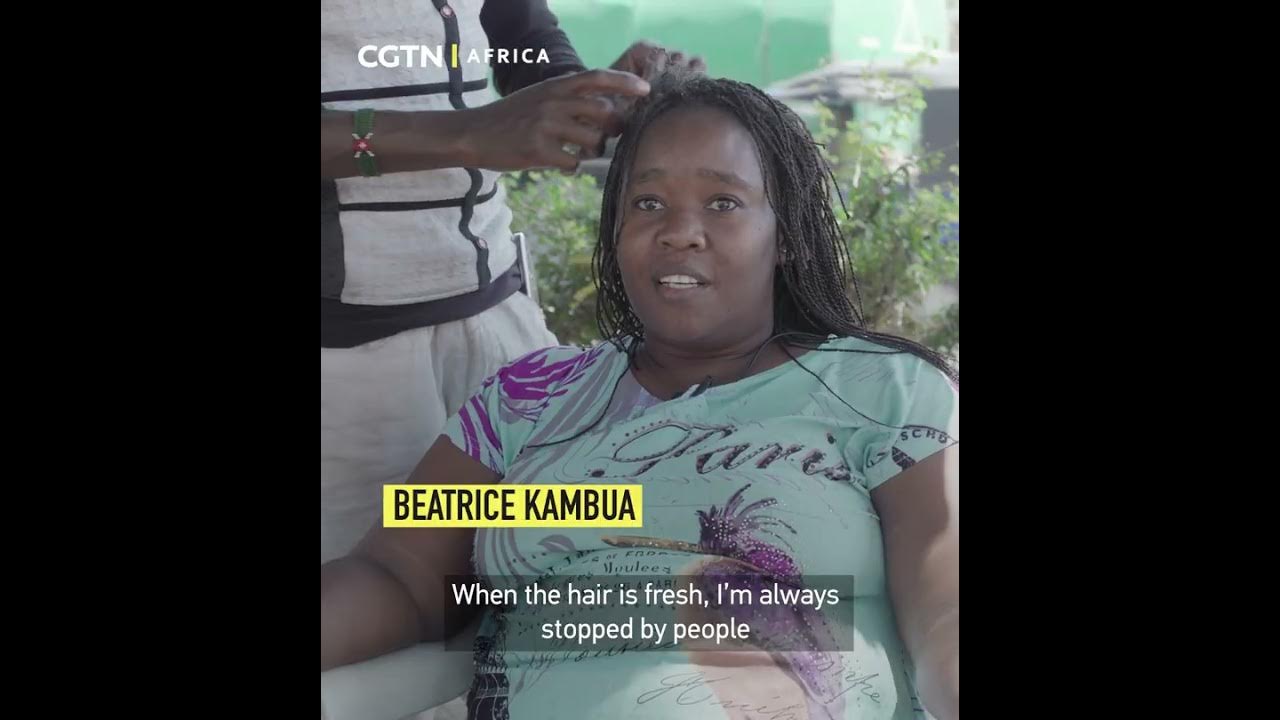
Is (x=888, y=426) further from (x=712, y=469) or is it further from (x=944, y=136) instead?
(x=944, y=136)

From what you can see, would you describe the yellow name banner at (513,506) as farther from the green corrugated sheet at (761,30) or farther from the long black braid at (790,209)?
the green corrugated sheet at (761,30)

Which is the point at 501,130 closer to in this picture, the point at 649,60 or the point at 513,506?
the point at 649,60

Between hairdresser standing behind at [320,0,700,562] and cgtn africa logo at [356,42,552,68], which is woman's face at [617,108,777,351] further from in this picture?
cgtn africa logo at [356,42,552,68]

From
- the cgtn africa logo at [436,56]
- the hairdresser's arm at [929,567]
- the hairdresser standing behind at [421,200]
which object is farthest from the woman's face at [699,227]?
the hairdresser's arm at [929,567]

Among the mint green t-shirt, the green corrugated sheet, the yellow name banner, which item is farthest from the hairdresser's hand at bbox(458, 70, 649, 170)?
the yellow name banner

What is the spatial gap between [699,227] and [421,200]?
52cm

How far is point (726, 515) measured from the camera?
2041 mm

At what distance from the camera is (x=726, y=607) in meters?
2.07

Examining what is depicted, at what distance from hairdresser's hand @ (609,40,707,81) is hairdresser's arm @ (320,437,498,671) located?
2.32 feet

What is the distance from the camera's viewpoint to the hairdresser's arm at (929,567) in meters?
1.95

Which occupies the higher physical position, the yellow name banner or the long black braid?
the long black braid

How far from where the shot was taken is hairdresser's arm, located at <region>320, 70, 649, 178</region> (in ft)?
6.81

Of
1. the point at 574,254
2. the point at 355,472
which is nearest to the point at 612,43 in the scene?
the point at 574,254

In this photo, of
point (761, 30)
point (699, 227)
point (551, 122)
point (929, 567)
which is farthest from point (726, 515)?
point (761, 30)
